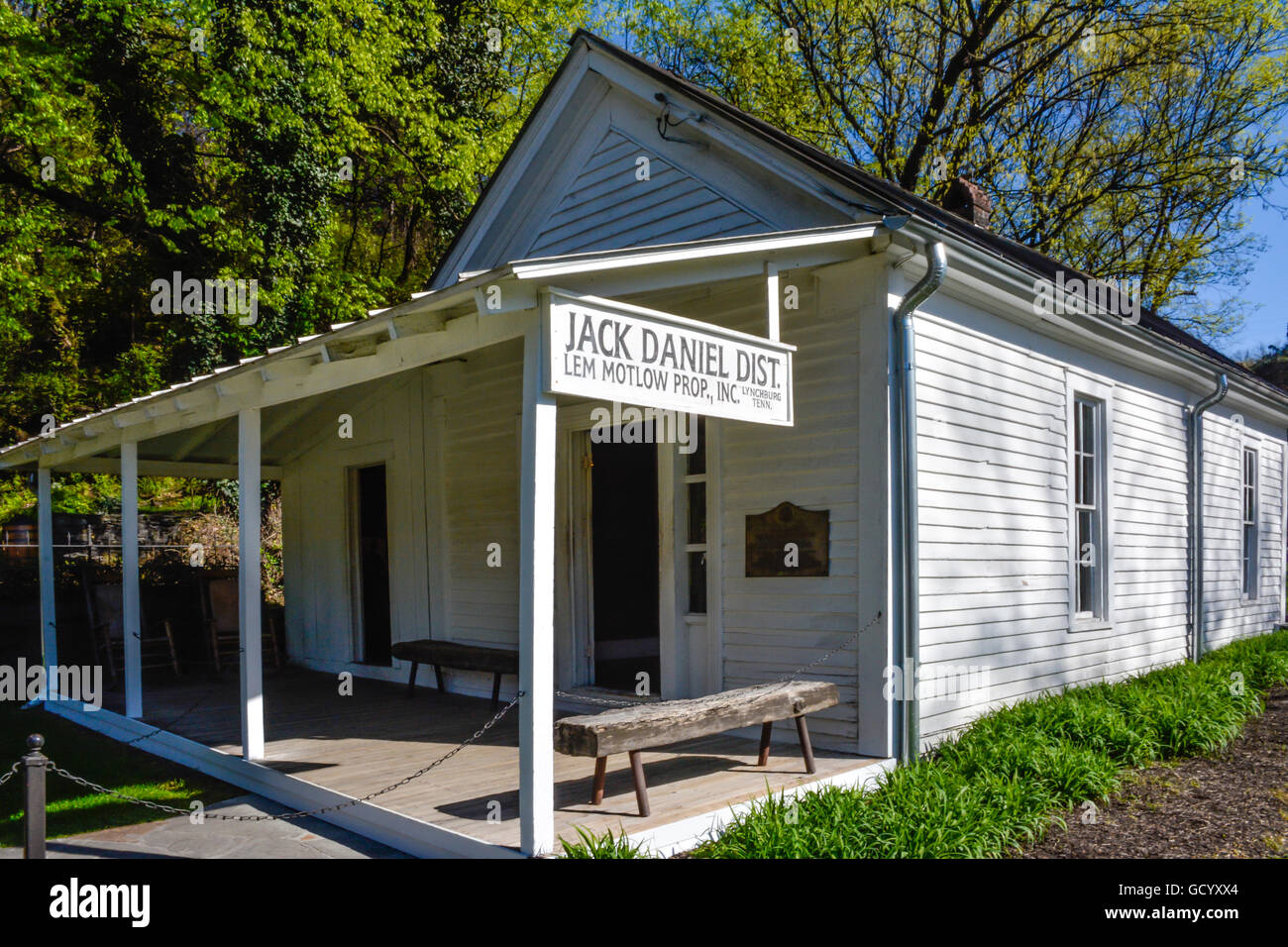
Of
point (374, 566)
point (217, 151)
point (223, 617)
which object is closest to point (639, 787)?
point (374, 566)

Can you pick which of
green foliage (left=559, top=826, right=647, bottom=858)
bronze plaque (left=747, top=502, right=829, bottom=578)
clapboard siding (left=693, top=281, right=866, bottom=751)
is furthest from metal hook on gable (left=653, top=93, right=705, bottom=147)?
green foliage (left=559, top=826, right=647, bottom=858)

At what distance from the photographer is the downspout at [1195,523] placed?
1070 centimetres

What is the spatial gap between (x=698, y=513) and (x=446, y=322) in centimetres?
301

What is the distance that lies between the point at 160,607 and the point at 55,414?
28.5ft

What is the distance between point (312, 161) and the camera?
644 inches

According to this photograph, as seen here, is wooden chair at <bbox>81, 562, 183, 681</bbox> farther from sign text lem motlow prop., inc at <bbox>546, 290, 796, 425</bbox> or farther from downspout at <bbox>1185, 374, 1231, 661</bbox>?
downspout at <bbox>1185, 374, 1231, 661</bbox>

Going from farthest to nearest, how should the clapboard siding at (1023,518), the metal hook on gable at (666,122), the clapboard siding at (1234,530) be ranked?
the clapboard siding at (1234,530) < the metal hook on gable at (666,122) < the clapboard siding at (1023,518)

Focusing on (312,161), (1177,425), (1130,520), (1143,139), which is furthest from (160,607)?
(1143,139)

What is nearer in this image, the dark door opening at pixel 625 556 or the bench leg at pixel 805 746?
the bench leg at pixel 805 746

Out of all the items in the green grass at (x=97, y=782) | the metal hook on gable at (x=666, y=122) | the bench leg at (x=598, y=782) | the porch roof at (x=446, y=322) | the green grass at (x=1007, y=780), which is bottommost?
the green grass at (x=97, y=782)

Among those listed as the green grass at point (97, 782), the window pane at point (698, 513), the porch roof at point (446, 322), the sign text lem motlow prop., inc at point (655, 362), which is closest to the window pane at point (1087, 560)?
the window pane at point (698, 513)

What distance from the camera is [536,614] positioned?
430 centimetres

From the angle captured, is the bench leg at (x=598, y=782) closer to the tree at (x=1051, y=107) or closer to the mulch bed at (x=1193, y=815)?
the mulch bed at (x=1193, y=815)

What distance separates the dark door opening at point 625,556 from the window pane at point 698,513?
2.50 meters
